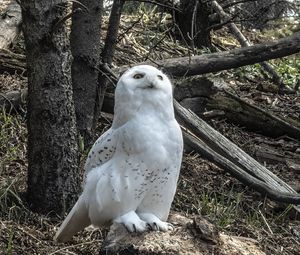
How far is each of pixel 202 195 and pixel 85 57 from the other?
1.44 metres

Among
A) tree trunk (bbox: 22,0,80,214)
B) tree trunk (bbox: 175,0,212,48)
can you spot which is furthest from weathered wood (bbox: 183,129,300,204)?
tree trunk (bbox: 175,0,212,48)

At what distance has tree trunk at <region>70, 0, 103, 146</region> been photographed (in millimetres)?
5504

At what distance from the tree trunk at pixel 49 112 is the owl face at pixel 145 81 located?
89 centimetres

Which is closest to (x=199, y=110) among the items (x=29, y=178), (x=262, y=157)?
(x=262, y=157)

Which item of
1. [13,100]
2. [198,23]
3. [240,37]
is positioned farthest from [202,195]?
[198,23]

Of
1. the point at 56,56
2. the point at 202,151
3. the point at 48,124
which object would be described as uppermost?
the point at 56,56

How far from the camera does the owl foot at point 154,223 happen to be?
3.64 metres

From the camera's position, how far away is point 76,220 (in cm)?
393

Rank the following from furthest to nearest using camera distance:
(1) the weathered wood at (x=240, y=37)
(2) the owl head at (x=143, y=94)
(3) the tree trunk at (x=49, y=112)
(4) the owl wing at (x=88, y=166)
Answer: (1) the weathered wood at (x=240, y=37), (3) the tree trunk at (x=49, y=112), (4) the owl wing at (x=88, y=166), (2) the owl head at (x=143, y=94)

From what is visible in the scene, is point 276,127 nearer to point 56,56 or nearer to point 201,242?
point 56,56

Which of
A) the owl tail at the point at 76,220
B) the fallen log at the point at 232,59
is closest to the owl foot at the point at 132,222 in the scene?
the owl tail at the point at 76,220

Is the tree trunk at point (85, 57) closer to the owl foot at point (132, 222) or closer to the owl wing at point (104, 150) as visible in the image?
the owl wing at point (104, 150)

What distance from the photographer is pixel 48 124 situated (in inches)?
181

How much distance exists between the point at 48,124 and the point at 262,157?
2.60 m
